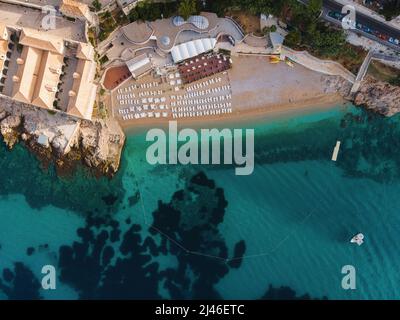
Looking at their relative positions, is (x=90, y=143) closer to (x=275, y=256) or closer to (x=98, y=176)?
(x=98, y=176)

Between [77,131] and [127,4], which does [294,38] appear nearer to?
[127,4]

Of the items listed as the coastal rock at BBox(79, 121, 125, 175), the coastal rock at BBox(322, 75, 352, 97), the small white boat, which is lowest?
the small white boat

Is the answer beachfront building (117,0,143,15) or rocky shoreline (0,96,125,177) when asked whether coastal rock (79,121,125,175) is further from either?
beachfront building (117,0,143,15)

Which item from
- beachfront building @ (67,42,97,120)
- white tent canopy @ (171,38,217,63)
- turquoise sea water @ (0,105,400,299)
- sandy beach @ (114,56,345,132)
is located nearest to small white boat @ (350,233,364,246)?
turquoise sea water @ (0,105,400,299)

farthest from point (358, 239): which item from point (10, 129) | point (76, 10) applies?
point (10, 129)

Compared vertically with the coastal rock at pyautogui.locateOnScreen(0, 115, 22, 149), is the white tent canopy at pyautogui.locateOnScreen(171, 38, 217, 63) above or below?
above
